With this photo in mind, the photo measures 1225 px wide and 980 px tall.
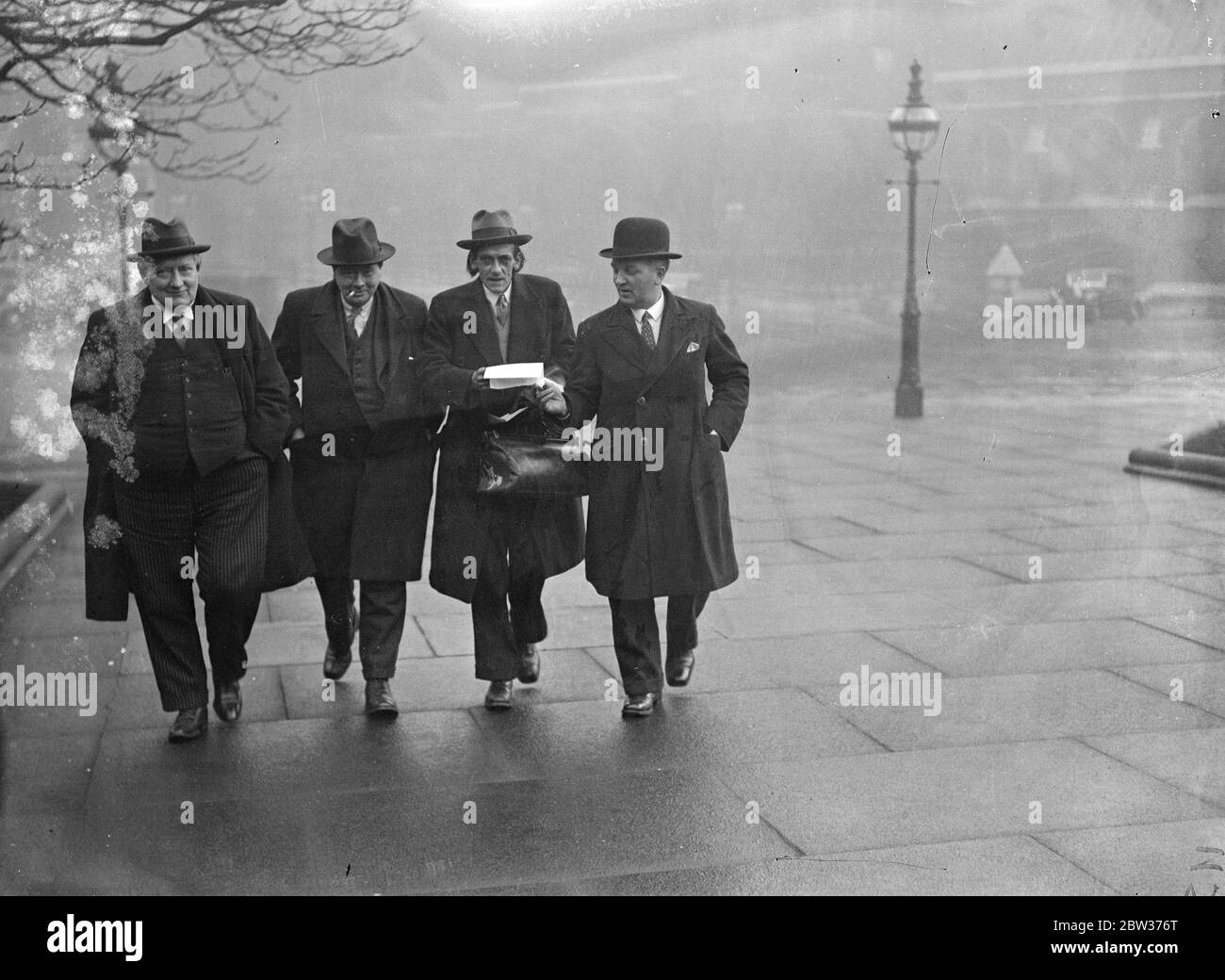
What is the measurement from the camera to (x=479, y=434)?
5910 mm

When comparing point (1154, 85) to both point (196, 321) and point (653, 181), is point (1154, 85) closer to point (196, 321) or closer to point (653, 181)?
point (653, 181)

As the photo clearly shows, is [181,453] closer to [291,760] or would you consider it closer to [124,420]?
[124,420]

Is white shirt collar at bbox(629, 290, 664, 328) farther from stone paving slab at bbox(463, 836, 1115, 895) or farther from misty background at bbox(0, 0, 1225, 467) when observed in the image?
stone paving slab at bbox(463, 836, 1115, 895)


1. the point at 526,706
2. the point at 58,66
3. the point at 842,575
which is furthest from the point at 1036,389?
the point at 58,66

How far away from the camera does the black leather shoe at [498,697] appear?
5.90 meters

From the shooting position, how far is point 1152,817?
4738mm

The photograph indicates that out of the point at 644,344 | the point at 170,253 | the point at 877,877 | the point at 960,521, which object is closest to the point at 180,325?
the point at 170,253

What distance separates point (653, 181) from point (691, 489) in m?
1.49

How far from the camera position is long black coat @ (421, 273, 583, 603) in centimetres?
583

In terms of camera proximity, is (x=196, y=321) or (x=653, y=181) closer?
(x=196, y=321)

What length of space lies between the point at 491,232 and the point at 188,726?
6.55ft

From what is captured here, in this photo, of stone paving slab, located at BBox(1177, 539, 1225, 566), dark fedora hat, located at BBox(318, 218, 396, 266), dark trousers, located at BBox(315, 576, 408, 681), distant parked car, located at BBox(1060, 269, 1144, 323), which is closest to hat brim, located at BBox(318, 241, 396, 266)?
dark fedora hat, located at BBox(318, 218, 396, 266)

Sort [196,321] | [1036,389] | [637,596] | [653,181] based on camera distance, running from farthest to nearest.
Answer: [1036,389] < [653,181] < [637,596] < [196,321]
